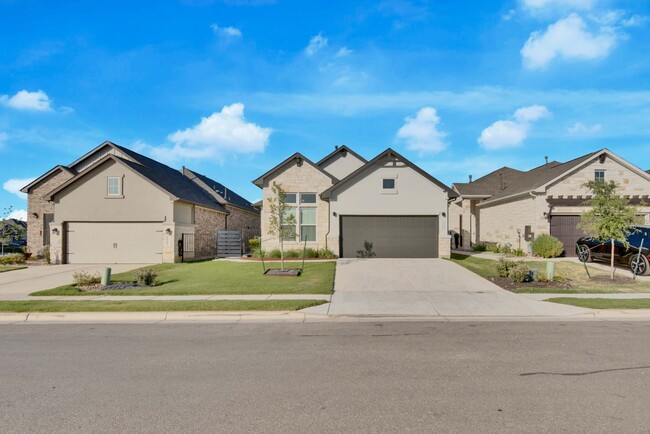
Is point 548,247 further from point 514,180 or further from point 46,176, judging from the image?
point 46,176

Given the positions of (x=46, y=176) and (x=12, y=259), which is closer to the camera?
(x=12, y=259)

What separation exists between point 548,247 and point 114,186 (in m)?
25.0

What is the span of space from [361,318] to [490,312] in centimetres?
321

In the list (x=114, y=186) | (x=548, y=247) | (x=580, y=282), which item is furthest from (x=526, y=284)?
(x=114, y=186)

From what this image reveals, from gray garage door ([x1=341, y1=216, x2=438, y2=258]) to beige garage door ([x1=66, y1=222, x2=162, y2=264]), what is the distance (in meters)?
10.9

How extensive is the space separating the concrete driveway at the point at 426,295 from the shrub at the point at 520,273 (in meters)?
0.86

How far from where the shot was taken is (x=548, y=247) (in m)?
21.3

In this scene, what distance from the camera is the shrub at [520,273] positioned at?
1298cm

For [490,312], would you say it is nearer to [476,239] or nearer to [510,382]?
[510,382]

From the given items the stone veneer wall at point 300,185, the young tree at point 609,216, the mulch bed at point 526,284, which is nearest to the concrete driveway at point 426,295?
the mulch bed at point 526,284

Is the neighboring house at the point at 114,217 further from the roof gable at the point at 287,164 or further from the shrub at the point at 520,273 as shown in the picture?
the shrub at the point at 520,273

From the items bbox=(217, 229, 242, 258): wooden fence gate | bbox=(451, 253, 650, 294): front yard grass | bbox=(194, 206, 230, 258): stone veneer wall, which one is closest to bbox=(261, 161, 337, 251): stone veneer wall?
bbox=(217, 229, 242, 258): wooden fence gate

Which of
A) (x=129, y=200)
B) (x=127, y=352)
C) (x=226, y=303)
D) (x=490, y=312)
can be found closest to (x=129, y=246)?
(x=129, y=200)

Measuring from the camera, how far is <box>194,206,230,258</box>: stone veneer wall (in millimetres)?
25328
